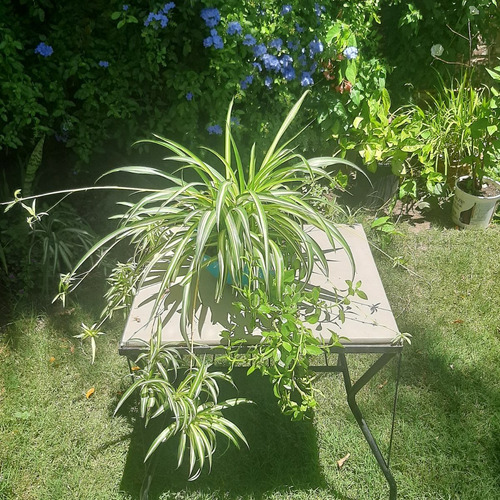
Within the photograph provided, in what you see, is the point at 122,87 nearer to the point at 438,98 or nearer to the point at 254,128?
the point at 254,128

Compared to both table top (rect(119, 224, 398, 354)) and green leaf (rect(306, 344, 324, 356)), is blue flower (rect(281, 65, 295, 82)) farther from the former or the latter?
green leaf (rect(306, 344, 324, 356))

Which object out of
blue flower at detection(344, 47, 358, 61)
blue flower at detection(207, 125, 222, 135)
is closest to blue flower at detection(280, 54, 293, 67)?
blue flower at detection(344, 47, 358, 61)

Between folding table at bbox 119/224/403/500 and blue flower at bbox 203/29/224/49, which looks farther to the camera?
blue flower at bbox 203/29/224/49

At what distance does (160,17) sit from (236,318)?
1.64 m

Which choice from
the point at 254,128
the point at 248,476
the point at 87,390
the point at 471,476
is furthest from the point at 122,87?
the point at 471,476

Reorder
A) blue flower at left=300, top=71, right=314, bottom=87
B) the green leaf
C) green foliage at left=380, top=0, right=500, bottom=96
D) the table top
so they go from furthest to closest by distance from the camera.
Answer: green foliage at left=380, top=0, right=500, bottom=96 < blue flower at left=300, top=71, right=314, bottom=87 < the table top < the green leaf

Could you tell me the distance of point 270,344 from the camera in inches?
75.1

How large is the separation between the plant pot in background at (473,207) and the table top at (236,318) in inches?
62.2

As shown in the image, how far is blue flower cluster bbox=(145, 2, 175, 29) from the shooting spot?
2846mm

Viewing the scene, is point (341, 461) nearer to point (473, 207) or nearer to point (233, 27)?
point (473, 207)

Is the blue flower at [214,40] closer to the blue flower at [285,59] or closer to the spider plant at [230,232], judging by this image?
the blue flower at [285,59]

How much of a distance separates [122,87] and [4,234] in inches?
40.3

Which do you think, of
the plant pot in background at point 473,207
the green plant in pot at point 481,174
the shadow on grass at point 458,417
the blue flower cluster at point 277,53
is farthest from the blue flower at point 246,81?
the shadow on grass at point 458,417

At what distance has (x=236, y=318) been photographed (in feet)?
6.63
